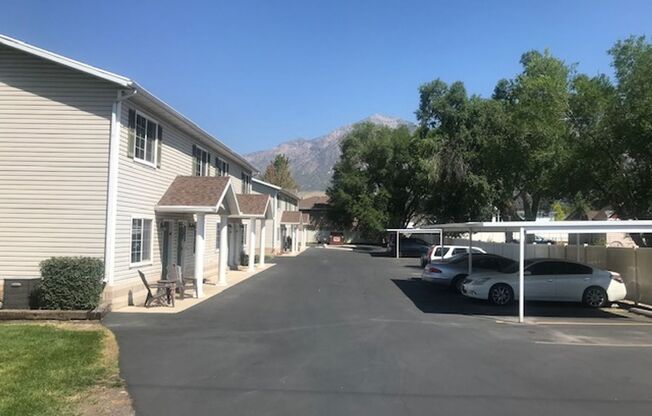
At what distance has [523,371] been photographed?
8680 mm

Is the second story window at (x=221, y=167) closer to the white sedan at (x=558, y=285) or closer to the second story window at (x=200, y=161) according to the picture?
the second story window at (x=200, y=161)

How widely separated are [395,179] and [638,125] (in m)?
44.0

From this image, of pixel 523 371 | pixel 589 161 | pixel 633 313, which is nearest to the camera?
→ pixel 523 371

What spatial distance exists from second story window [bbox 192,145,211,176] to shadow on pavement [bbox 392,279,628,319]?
30.0 ft

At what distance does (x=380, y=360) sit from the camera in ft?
30.4

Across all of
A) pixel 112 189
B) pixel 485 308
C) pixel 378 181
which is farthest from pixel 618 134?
pixel 378 181

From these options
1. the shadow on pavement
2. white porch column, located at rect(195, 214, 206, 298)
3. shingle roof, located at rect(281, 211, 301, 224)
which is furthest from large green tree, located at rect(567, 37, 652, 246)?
shingle roof, located at rect(281, 211, 301, 224)

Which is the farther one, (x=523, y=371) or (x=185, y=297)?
(x=185, y=297)

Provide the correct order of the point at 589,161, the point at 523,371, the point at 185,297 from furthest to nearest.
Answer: the point at 589,161
the point at 185,297
the point at 523,371

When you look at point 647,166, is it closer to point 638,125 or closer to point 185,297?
point 638,125

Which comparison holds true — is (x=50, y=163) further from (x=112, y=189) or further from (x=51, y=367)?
(x=51, y=367)

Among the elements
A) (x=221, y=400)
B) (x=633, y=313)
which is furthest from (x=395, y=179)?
(x=221, y=400)

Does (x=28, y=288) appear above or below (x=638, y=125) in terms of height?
below

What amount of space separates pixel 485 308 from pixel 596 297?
340 cm
